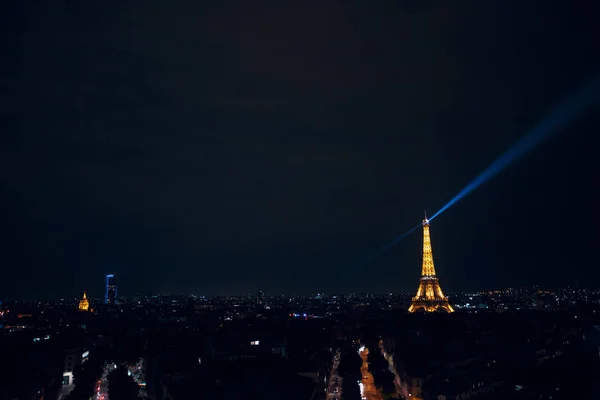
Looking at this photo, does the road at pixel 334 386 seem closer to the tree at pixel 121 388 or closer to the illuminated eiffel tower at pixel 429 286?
the tree at pixel 121 388

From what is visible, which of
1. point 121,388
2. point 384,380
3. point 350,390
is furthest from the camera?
point 384,380

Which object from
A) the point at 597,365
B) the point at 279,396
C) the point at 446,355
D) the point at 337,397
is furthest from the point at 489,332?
the point at 279,396

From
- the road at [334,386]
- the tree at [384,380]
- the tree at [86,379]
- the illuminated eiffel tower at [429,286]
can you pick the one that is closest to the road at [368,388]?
the tree at [384,380]

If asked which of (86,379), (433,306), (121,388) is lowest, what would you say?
(121,388)

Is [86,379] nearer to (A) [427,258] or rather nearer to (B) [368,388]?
(B) [368,388]

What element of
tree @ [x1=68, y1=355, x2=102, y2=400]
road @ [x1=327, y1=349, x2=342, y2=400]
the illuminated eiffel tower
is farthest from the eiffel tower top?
tree @ [x1=68, y1=355, x2=102, y2=400]

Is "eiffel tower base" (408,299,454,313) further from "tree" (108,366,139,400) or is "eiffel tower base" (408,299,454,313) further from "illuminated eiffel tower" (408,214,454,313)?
"tree" (108,366,139,400)

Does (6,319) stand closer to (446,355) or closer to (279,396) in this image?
(446,355)

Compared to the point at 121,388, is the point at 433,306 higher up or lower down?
higher up

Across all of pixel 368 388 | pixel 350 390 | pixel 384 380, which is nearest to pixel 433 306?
pixel 368 388
